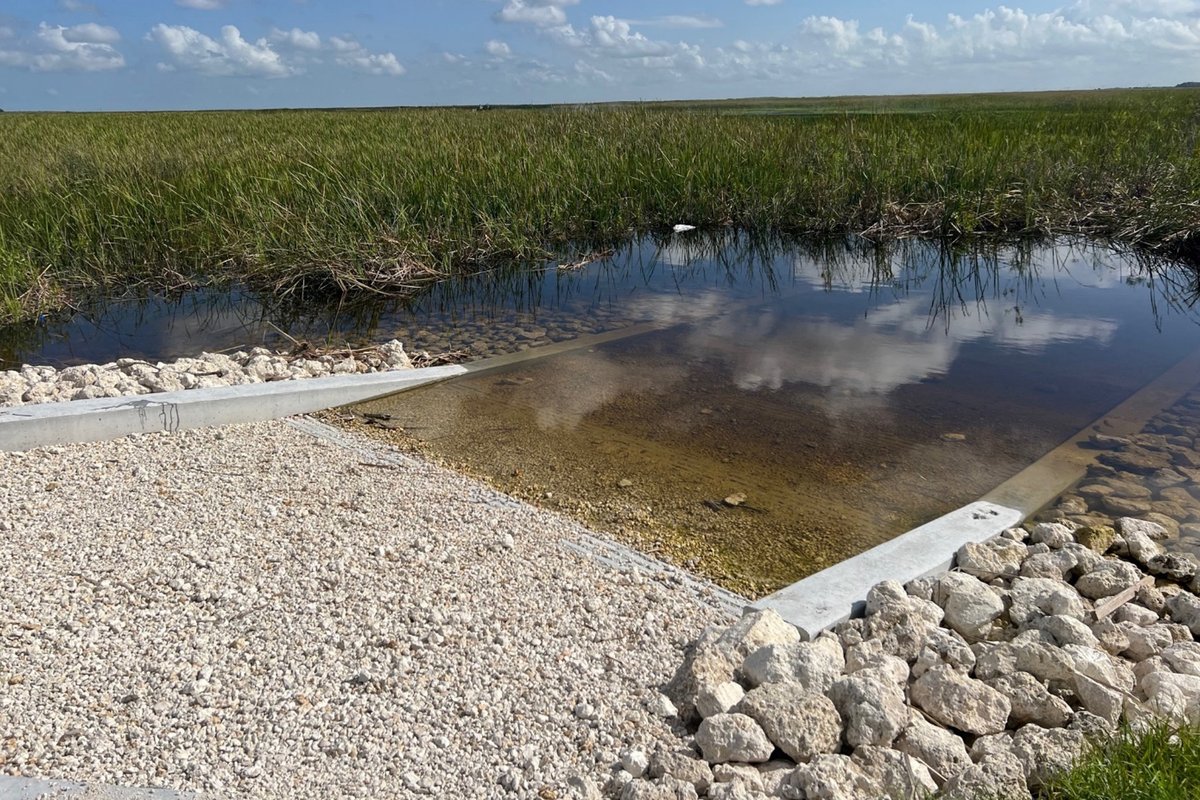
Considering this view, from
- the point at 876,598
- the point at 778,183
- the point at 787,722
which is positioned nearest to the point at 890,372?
the point at 876,598

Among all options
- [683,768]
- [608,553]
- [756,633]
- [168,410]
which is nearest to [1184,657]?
[756,633]

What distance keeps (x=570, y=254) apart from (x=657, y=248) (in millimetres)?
1266

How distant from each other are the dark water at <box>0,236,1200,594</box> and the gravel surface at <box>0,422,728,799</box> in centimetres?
59

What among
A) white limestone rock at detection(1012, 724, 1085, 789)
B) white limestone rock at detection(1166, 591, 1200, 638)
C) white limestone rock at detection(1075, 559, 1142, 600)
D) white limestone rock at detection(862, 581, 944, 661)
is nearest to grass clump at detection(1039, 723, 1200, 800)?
white limestone rock at detection(1012, 724, 1085, 789)

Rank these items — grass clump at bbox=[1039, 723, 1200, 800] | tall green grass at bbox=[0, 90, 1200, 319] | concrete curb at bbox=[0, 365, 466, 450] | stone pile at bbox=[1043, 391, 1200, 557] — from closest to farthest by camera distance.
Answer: grass clump at bbox=[1039, 723, 1200, 800] < stone pile at bbox=[1043, 391, 1200, 557] < concrete curb at bbox=[0, 365, 466, 450] < tall green grass at bbox=[0, 90, 1200, 319]

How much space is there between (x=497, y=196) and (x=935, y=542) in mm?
6746

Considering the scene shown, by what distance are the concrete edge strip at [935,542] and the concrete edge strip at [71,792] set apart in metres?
1.63

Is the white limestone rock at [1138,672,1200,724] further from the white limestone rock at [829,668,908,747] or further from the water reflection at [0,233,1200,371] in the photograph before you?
the water reflection at [0,233,1200,371]

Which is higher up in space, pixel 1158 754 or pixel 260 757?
pixel 1158 754

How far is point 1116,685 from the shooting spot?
2.27m

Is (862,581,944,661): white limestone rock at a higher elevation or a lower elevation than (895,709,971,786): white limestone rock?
higher

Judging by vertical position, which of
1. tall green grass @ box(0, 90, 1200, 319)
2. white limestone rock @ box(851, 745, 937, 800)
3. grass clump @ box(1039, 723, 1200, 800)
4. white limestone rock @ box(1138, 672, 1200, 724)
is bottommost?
white limestone rock @ box(851, 745, 937, 800)

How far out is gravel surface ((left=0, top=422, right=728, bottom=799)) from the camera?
2.07 meters

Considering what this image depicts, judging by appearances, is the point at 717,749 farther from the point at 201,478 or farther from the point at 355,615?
the point at 201,478
